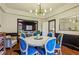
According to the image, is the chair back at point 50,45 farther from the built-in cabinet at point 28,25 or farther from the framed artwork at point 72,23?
the framed artwork at point 72,23

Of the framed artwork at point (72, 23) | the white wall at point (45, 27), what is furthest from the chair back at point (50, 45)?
the framed artwork at point (72, 23)

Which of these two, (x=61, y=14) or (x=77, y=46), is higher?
(x=61, y=14)

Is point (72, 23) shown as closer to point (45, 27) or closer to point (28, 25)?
point (45, 27)

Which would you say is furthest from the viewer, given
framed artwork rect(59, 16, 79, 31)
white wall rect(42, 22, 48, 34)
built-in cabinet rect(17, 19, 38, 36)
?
framed artwork rect(59, 16, 79, 31)

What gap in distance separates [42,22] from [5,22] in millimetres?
1329

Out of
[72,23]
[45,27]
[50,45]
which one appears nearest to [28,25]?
[45,27]

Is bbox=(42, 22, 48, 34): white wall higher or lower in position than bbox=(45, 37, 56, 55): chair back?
higher

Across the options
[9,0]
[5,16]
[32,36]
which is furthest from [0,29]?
[9,0]

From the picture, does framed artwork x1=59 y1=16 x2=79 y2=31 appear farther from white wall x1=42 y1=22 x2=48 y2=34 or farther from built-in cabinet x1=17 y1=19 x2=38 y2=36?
built-in cabinet x1=17 y1=19 x2=38 y2=36

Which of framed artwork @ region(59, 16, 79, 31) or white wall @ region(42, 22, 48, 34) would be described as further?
framed artwork @ region(59, 16, 79, 31)

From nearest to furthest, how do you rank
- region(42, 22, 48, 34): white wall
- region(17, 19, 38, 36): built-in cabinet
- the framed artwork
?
region(17, 19, 38, 36): built-in cabinet, region(42, 22, 48, 34): white wall, the framed artwork

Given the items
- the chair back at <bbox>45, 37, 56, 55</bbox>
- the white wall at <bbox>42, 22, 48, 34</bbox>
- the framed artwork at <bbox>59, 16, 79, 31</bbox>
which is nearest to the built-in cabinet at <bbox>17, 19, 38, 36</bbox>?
the white wall at <bbox>42, 22, 48, 34</bbox>
